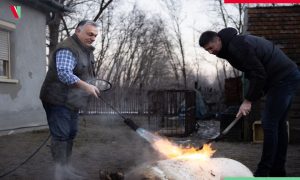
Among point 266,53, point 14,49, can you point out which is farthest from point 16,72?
point 266,53

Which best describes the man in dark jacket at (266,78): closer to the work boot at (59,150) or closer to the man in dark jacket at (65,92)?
the man in dark jacket at (65,92)

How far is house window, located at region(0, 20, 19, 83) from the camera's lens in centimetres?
1071

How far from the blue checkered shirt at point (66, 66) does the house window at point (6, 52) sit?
685 centimetres

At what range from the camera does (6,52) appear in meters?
10.9

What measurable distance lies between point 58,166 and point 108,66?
29.7 m

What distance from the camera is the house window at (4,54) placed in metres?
10.8

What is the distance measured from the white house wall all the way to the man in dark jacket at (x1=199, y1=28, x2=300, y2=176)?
7510 millimetres

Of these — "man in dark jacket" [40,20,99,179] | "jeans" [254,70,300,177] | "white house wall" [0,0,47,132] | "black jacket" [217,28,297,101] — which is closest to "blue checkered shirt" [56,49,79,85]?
"man in dark jacket" [40,20,99,179]

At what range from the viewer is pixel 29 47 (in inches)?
471

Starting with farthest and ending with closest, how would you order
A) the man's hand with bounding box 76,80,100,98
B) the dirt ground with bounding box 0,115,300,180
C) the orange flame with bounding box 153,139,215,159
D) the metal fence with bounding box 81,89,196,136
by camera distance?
the metal fence with bounding box 81,89,196,136, the dirt ground with bounding box 0,115,300,180, the man's hand with bounding box 76,80,100,98, the orange flame with bounding box 153,139,215,159

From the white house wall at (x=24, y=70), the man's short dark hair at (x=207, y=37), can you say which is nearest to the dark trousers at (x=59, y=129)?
the man's short dark hair at (x=207, y=37)

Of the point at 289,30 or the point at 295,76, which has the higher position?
the point at 289,30

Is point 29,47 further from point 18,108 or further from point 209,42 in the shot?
point 209,42

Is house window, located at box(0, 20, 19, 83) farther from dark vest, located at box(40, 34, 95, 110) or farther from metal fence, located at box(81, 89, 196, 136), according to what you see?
dark vest, located at box(40, 34, 95, 110)
